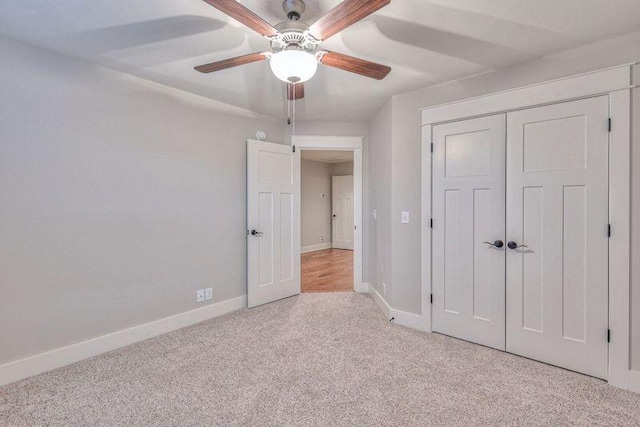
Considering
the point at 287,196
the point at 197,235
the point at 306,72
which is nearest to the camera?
the point at 306,72

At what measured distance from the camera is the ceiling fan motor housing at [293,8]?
171 centimetres

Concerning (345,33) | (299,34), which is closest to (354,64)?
(345,33)

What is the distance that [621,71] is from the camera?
210 centimetres

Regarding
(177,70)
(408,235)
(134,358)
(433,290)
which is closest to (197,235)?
(134,358)

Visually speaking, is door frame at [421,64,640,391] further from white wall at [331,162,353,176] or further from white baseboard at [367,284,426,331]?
white wall at [331,162,353,176]

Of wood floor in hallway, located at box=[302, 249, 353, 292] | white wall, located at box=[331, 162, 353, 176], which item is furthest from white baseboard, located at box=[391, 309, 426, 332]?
white wall, located at box=[331, 162, 353, 176]

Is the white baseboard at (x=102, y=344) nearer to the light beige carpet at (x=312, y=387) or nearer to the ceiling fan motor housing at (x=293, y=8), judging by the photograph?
the light beige carpet at (x=312, y=387)

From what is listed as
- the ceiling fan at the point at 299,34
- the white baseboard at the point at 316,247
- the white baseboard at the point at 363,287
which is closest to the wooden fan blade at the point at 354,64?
the ceiling fan at the point at 299,34

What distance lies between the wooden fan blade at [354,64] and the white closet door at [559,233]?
133 cm

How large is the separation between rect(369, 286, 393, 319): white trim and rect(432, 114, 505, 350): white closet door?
51 cm

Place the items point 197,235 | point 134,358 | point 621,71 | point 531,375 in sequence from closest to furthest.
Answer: point 621,71 < point 531,375 < point 134,358 < point 197,235

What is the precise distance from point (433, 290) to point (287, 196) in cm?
212

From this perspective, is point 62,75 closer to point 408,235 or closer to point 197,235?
point 197,235

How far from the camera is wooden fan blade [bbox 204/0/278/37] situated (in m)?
1.32
